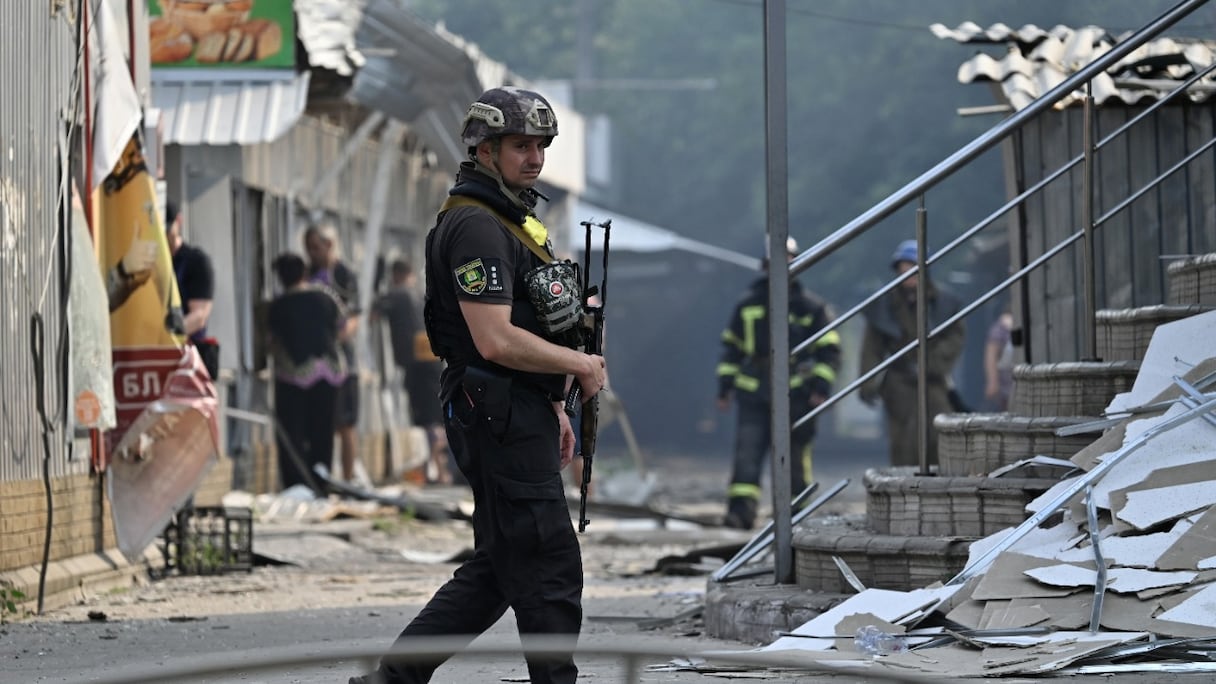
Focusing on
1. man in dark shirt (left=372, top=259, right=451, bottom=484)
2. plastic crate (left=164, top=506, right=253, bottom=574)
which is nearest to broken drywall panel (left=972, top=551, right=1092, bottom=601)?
plastic crate (left=164, top=506, right=253, bottom=574)

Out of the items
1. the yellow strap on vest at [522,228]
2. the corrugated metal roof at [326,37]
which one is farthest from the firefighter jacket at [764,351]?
the yellow strap on vest at [522,228]

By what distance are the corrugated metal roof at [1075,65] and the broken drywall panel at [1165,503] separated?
14.4 ft

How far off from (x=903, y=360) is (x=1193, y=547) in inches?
338

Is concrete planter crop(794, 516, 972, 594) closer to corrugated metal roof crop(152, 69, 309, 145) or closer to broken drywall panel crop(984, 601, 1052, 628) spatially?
broken drywall panel crop(984, 601, 1052, 628)

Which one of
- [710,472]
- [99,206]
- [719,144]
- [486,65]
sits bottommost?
[710,472]

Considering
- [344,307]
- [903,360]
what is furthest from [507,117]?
Result: [344,307]

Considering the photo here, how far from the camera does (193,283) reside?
1081cm

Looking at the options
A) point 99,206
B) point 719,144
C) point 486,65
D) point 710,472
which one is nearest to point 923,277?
point 99,206

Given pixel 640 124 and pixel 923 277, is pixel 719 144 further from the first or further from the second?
pixel 923 277

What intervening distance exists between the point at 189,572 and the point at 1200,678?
6269 mm

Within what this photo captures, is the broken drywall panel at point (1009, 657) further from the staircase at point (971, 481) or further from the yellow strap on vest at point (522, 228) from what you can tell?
the yellow strap on vest at point (522, 228)

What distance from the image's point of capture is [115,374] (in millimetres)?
9750

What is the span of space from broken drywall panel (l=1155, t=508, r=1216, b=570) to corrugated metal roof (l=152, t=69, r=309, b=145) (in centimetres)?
834

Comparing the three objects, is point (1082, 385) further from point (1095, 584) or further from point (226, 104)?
point (226, 104)
